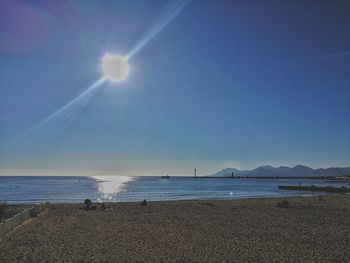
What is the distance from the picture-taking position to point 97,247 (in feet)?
48.4

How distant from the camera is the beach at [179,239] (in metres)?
13.1

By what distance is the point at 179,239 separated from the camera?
54.6 feet

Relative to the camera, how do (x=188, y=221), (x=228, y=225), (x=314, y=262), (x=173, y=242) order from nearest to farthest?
(x=314, y=262) < (x=173, y=242) < (x=228, y=225) < (x=188, y=221)

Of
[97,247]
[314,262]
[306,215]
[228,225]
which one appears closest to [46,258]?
[97,247]

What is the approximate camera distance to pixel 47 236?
17.3 m

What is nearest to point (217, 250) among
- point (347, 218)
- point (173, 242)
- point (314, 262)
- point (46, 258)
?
point (173, 242)

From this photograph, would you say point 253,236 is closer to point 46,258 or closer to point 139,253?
point 139,253

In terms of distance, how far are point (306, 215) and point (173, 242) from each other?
46.0 feet

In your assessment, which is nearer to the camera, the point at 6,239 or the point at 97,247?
the point at 97,247

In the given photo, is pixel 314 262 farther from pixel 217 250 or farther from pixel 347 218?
pixel 347 218

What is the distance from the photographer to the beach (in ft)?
43.1

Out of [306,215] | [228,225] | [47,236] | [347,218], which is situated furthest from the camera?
[306,215]

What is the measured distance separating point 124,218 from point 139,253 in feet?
38.1

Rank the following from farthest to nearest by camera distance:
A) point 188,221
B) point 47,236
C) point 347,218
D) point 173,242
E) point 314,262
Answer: point 347,218 < point 188,221 < point 47,236 < point 173,242 < point 314,262
